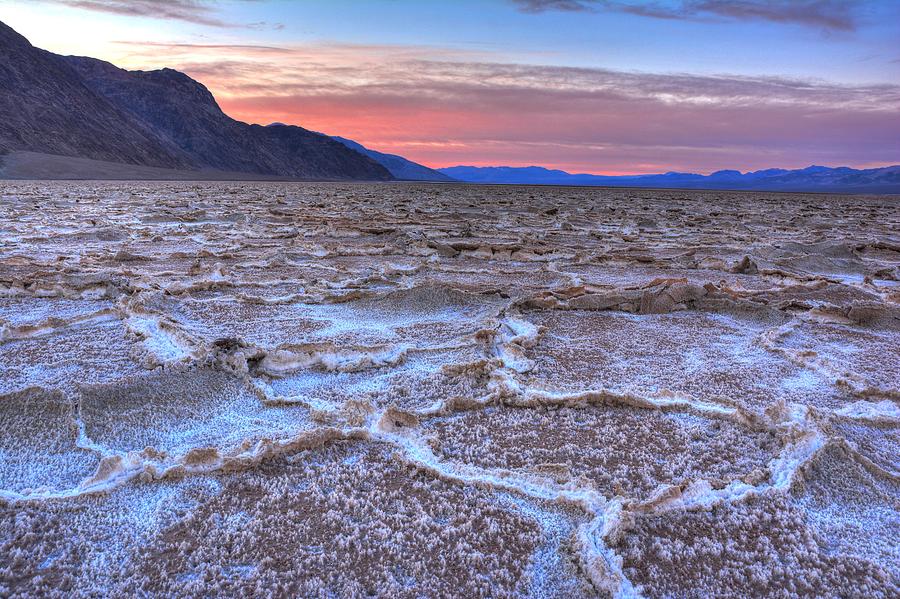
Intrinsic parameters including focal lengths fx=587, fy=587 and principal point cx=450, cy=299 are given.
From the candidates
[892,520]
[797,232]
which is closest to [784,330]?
[892,520]

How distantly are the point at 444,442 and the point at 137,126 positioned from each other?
74.7m

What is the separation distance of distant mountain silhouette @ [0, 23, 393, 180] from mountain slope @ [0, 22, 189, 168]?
84 mm

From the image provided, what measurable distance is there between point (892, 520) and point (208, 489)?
1.75 m

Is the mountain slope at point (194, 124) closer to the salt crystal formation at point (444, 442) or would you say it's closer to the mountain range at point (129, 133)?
the mountain range at point (129, 133)

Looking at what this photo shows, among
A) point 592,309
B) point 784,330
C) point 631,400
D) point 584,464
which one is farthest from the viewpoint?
point 592,309

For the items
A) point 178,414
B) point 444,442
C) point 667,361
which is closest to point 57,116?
point 178,414

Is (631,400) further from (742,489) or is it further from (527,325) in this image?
(527,325)

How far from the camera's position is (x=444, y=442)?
1.83m

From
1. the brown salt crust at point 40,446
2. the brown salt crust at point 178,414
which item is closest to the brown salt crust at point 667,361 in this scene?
the brown salt crust at point 178,414

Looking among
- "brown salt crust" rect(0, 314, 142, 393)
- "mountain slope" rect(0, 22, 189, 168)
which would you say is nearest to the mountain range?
"mountain slope" rect(0, 22, 189, 168)

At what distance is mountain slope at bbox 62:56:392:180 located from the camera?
267 ft

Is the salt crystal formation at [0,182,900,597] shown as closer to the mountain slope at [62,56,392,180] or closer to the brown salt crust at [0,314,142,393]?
the brown salt crust at [0,314,142,393]

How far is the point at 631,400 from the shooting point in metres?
2.12

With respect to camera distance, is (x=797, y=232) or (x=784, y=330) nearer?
(x=784, y=330)
